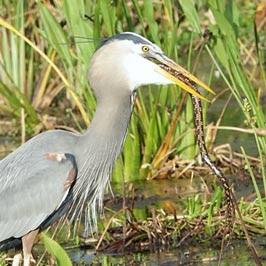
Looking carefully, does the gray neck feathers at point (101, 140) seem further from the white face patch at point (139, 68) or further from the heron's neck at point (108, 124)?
the white face patch at point (139, 68)

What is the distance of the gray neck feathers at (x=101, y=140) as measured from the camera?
5461 mm

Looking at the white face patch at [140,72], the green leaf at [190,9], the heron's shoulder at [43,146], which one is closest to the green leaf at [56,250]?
the heron's shoulder at [43,146]

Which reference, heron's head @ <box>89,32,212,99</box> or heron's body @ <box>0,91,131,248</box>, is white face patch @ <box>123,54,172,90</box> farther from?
heron's body @ <box>0,91,131,248</box>

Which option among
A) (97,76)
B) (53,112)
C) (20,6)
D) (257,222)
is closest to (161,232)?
(257,222)

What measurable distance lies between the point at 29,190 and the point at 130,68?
2.49ft

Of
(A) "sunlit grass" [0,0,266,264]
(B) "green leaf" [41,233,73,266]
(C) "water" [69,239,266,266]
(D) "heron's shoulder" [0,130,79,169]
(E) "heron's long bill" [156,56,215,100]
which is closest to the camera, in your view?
(B) "green leaf" [41,233,73,266]

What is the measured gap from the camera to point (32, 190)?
17.7 feet

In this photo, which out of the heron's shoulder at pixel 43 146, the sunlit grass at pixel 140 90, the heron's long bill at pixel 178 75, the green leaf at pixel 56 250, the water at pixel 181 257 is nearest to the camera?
the green leaf at pixel 56 250

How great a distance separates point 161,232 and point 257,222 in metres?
0.51

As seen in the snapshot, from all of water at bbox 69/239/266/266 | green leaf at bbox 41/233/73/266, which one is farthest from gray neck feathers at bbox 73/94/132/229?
green leaf at bbox 41/233/73/266

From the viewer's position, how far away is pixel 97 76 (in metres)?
5.48

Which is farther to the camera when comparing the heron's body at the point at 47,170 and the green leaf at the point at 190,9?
the green leaf at the point at 190,9

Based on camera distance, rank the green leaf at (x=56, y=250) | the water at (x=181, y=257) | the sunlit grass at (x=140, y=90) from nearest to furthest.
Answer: the green leaf at (x=56, y=250)
the water at (x=181, y=257)
the sunlit grass at (x=140, y=90)

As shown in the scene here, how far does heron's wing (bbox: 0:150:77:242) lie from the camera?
5344 millimetres
